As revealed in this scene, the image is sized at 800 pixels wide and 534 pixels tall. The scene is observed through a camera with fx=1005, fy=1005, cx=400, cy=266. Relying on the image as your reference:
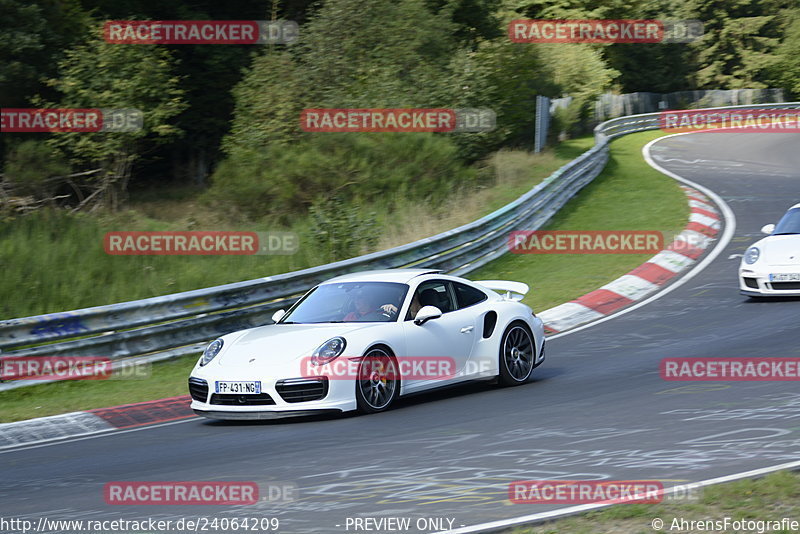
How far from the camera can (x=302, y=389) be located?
8.73 m

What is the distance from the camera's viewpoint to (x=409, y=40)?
3139cm

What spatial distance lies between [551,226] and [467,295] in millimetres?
11215

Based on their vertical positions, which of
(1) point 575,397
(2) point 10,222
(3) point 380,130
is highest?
(3) point 380,130

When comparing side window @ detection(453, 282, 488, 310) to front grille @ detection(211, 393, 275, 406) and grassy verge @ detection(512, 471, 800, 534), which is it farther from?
grassy verge @ detection(512, 471, 800, 534)

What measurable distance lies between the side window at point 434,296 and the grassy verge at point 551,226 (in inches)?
114

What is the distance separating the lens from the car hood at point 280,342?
29.3ft

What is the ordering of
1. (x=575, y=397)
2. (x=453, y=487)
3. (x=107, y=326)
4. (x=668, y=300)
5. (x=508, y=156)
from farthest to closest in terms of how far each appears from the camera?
(x=508, y=156) → (x=668, y=300) → (x=107, y=326) → (x=575, y=397) → (x=453, y=487)

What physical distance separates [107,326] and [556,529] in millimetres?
7832

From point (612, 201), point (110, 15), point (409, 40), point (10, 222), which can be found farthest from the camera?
point (110, 15)

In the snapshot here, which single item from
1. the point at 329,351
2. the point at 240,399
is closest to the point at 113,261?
the point at 240,399

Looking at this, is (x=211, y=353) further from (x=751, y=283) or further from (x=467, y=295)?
(x=751, y=283)

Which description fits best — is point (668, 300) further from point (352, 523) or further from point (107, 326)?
point (352, 523)

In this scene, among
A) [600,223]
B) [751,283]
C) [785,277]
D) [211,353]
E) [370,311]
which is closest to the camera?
A: [211,353]

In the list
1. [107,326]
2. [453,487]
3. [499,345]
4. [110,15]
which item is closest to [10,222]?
[107,326]
